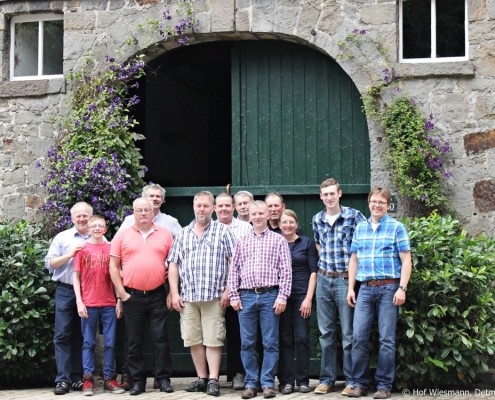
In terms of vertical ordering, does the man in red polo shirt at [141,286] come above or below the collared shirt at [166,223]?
below

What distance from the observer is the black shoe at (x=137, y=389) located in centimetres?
783

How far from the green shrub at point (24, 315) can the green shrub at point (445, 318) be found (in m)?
3.31

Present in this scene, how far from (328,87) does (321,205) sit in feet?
4.14

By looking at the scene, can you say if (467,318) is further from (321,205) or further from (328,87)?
(328,87)

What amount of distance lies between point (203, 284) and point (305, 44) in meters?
3.12

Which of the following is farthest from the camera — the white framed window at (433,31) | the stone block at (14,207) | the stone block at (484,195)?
the stone block at (14,207)

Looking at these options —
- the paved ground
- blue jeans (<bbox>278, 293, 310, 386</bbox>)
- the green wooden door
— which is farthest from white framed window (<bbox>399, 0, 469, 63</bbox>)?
the paved ground

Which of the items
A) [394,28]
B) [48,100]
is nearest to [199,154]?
[48,100]

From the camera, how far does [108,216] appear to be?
938 centimetres

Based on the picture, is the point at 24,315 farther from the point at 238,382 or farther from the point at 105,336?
the point at 238,382

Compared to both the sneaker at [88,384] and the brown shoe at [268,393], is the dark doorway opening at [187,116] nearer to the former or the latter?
the sneaker at [88,384]

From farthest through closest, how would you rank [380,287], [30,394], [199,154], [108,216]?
[199,154] → [108,216] → [30,394] → [380,287]

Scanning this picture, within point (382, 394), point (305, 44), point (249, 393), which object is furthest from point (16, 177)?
point (382, 394)

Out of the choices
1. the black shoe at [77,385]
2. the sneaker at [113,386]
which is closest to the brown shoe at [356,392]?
the sneaker at [113,386]
